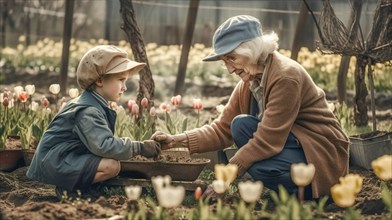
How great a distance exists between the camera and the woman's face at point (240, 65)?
5.42 metres

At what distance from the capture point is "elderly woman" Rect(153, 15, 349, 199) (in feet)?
17.7

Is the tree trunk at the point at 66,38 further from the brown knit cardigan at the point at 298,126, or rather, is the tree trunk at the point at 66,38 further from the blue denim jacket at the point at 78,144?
the brown knit cardigan at the point at 298,126

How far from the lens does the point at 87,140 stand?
5453mm

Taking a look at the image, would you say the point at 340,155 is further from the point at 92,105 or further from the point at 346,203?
the point at 346,203

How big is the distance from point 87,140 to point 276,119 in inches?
41.5

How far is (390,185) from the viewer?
572cm

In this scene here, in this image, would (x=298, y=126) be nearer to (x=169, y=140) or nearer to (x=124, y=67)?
(x=169, y=140)

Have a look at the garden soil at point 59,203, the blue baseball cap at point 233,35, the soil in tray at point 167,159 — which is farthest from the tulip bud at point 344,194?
the soil in tray at point 167,159

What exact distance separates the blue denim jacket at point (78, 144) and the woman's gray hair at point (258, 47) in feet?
2.62

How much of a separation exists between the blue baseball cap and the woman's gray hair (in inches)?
1.1

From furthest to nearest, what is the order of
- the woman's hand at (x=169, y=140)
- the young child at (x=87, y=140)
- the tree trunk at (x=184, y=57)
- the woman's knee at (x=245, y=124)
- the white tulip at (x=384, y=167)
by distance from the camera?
the tree trunk at (x=184, y=57), the woman's hand at (x=169, y=140), the woman's knee at (x=245, y=124), the young child at (x=87, y=140), the white tulip at (x=384, y=167)

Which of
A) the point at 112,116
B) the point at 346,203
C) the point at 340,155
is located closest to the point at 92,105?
the point at 112,116

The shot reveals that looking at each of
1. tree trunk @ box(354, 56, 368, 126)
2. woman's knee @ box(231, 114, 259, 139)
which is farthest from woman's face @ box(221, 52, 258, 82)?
tree trunk @ box(354, 56, 368, 126)

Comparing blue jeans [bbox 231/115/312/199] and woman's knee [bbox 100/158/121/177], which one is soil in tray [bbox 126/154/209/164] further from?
blue jeans [bbox 231/115/312/199]
